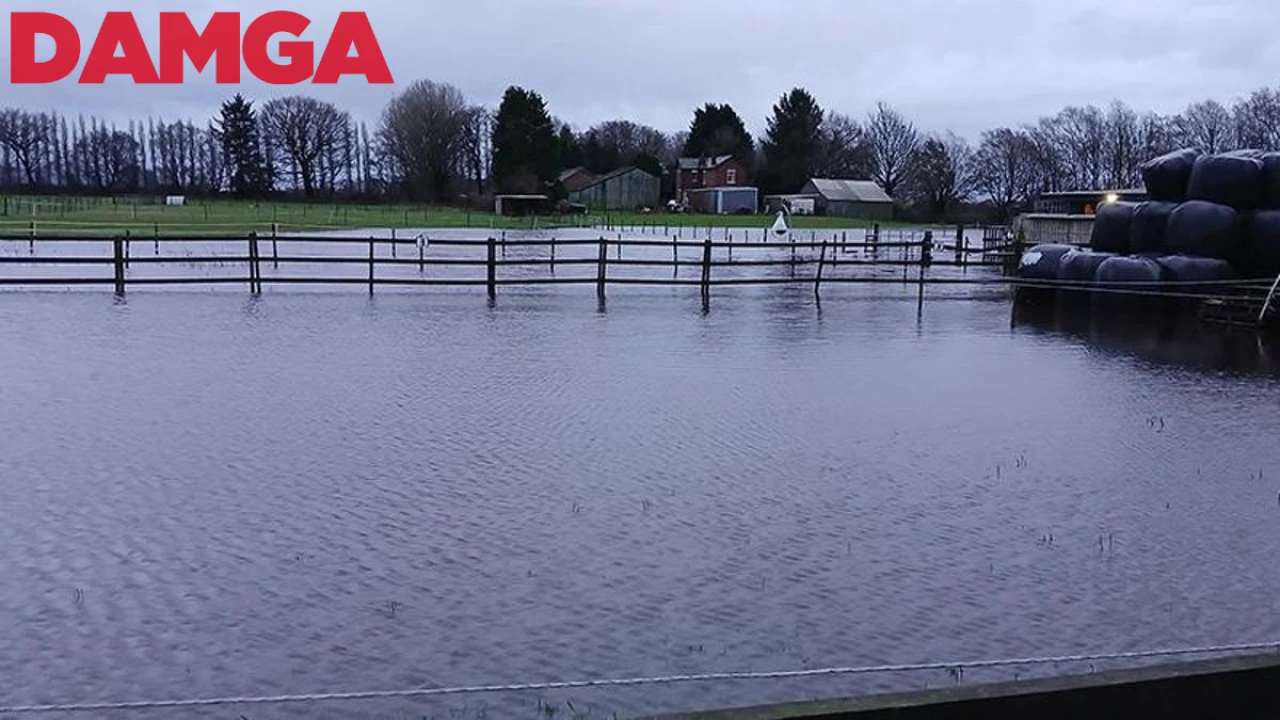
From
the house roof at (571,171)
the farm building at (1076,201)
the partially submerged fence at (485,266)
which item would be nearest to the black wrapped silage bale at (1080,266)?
the partially submerged fence at (485,266)

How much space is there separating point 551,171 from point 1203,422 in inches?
3255

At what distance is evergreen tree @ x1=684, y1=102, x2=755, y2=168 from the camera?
382ft

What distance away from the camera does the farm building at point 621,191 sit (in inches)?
4154

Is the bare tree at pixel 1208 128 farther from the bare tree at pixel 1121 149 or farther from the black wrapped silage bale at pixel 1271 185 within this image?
the black wrapped silage bale at pixel 1271 185

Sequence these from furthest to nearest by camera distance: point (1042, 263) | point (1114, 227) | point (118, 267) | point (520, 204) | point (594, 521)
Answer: point (520, 204), point (1114, 227), point (1042, 263), point (118, 267), point (594, 521)

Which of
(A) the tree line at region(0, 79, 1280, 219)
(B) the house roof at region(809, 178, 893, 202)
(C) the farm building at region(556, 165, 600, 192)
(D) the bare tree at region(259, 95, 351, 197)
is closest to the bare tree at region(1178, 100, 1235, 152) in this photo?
(A) the tree line at region(0, 79, 1280, 219)

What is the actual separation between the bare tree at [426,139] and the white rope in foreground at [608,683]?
9615cm

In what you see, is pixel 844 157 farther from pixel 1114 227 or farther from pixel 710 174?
pixel 1114 227

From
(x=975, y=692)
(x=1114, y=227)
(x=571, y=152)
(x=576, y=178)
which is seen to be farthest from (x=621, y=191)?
(x=975, y=692)

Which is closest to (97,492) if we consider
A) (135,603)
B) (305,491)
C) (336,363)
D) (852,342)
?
(305,491)

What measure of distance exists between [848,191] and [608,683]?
102m

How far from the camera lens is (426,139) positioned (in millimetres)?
98562

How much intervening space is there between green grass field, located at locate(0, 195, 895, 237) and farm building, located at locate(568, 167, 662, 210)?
742 inches

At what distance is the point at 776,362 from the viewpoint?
1480 cm
